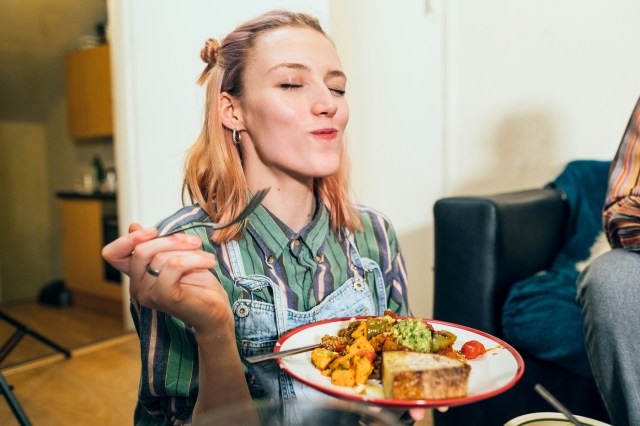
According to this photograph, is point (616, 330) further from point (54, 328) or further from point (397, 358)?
point (54, 328)

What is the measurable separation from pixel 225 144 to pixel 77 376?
195cm

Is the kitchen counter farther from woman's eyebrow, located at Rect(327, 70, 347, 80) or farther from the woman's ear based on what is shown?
woman's eyebrow, located at Rect(327, 70, 347, 80)

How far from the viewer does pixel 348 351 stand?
2.05 ft

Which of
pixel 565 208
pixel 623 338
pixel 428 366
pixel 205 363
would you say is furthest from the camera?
pixel 565 208

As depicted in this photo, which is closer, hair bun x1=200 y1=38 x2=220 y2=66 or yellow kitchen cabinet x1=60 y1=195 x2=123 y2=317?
hair bun x1=200 y1=38 x2=220 y2=66

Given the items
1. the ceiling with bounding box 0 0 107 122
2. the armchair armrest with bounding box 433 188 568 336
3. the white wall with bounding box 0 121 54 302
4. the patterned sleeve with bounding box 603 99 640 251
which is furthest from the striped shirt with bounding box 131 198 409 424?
the ceiling with bounding box 0 0 107 122

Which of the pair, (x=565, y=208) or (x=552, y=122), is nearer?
(x=565, y=208)

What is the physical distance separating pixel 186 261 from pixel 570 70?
7.88ft

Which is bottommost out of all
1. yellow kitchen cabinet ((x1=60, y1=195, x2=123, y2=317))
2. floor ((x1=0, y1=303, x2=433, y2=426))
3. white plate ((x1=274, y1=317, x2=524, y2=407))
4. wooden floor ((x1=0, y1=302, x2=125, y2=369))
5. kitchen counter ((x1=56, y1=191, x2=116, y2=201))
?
wooden floor ((x1=0, y1=302, x2=125, y2=369))

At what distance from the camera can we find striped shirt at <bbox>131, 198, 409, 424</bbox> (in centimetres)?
80

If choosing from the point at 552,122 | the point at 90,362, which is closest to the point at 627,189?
the point at 552,122

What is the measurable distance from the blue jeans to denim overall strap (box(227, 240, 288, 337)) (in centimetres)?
73

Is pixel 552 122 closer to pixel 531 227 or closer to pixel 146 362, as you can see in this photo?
pixel 531 227

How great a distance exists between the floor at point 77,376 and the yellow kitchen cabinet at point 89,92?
165 cm
